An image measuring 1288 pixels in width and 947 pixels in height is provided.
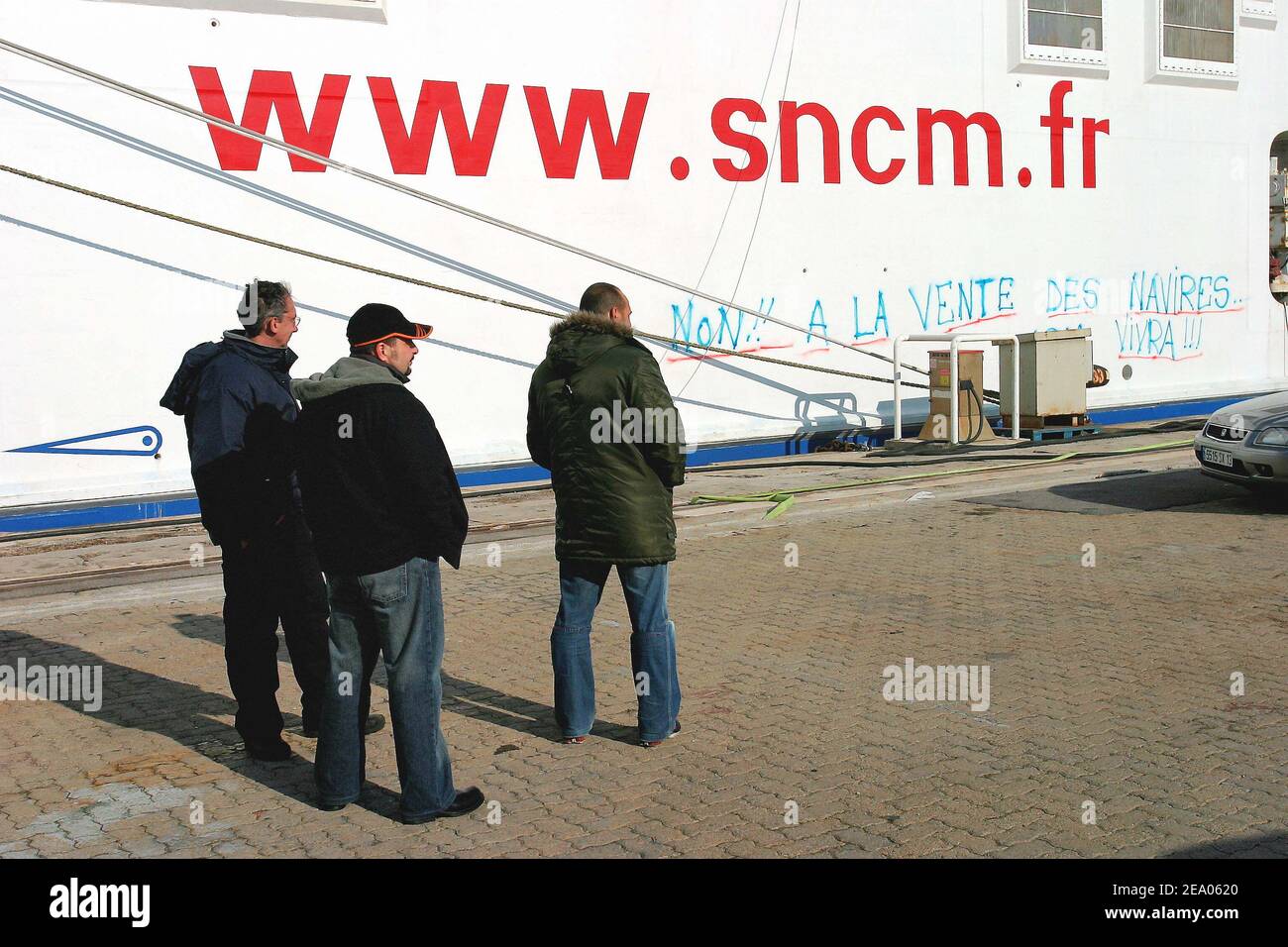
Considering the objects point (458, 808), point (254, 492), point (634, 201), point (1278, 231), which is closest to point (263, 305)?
point (254, 492)

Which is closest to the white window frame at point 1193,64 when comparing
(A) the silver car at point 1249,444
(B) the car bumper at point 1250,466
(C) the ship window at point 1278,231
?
(C) the ship window at point 1278,231

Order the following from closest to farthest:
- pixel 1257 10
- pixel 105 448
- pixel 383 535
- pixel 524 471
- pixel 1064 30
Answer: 1. pixel 383 535
2. pixel 105 448
3. pixel 524 471
4. pixel 1064 30
5. pixel 1257 10

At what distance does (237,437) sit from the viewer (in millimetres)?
5301

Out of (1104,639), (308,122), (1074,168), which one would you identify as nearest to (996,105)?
(1074,168)

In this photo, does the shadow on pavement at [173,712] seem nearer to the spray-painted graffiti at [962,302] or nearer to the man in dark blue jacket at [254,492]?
the man in dark blue jacket at [254,492]

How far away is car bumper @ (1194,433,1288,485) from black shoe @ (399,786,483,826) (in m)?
7.67

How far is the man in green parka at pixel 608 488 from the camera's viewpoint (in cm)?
528

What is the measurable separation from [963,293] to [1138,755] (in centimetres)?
1238

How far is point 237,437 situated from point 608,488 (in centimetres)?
148

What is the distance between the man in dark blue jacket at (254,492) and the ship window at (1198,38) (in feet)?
53.4

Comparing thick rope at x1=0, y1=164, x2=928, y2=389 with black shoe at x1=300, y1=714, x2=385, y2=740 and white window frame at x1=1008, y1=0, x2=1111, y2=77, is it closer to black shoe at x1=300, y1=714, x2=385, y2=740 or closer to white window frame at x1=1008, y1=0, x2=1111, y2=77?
white window frame at x1=1008, y1=0, x2=1111, y2=77

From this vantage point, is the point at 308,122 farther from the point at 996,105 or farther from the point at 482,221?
the point at 996,105

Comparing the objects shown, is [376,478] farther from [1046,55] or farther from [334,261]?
[1046,55]

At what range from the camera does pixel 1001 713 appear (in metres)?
5.72
